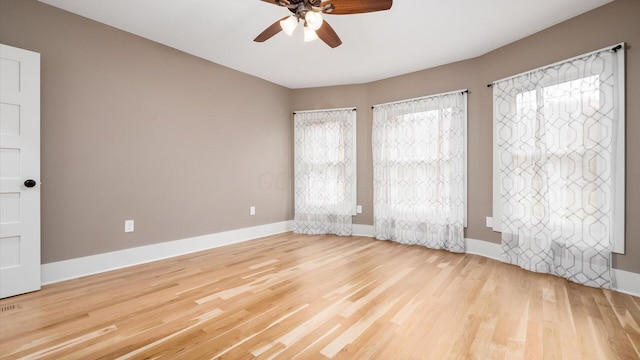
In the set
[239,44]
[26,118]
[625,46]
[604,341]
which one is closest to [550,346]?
[604,341]

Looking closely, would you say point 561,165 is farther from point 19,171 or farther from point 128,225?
point 19,171

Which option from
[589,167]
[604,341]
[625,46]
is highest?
[625,46]

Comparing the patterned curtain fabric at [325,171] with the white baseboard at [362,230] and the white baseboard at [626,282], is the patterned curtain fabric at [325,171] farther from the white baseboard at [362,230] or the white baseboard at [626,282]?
the white baseboard at [626,282]

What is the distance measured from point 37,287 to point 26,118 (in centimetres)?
143

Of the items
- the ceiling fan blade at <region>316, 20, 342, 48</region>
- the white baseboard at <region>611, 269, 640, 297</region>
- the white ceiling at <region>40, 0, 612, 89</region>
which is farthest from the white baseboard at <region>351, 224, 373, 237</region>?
the ceiling fan blade at <region>316, 20, 342, 48</region>

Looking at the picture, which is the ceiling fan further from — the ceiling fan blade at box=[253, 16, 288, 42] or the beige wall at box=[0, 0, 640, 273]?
the beige wall at box=[0, 0, 640, 273]

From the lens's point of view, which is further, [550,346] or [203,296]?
[203,296]

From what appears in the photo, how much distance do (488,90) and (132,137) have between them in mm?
4204

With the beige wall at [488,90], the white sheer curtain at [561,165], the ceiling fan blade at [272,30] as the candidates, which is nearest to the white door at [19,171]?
the ceiling fan blade at [272,30]

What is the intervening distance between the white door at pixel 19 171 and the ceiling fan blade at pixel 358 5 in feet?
8.39

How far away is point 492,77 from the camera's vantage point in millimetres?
3244

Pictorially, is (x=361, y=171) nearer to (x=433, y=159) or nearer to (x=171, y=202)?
(x=433, y=159)

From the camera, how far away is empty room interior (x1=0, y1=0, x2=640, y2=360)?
1751 mm

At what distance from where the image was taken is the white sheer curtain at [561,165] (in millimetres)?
2355
